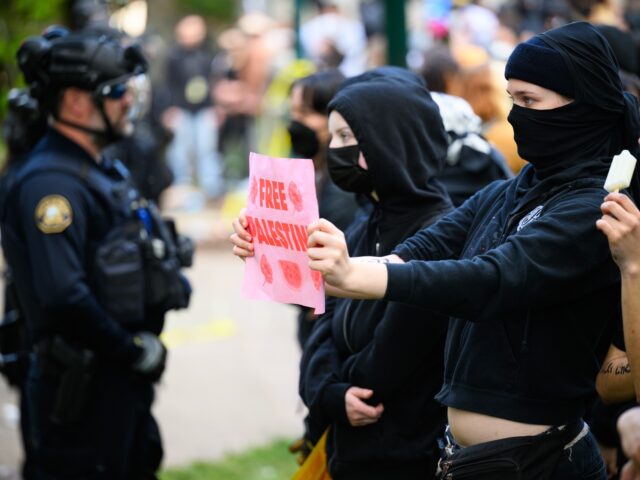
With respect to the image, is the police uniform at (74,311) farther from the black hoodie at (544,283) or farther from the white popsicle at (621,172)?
the white popsicle at (621,172)

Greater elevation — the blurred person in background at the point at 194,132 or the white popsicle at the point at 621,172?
the white popsicle at the point at 621,172

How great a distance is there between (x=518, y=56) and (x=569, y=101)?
188 mm

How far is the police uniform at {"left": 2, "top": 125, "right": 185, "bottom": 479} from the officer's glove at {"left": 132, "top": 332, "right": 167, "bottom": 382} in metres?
0.05

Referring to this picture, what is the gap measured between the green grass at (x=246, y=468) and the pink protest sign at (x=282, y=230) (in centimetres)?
315

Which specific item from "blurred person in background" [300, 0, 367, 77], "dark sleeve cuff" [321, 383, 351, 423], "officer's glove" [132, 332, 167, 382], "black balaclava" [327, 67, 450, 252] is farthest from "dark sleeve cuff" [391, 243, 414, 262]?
"blurred person in background" [300, 0, 367, 77]

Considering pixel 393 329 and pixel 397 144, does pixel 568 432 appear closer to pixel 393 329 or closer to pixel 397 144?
pixel 393 329

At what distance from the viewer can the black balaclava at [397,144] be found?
343cm

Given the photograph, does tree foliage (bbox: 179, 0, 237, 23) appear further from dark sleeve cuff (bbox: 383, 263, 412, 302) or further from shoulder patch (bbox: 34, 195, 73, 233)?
dark sleeve cuff (bbox: 383, 263, 412, 302)

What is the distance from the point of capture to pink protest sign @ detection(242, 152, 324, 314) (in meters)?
2.72

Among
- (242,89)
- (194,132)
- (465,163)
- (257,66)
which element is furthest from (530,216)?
(194,132)

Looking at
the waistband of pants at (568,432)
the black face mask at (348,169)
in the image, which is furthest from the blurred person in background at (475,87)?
the waistband of pants at (568,432)

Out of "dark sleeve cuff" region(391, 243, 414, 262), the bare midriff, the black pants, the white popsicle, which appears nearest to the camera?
the white popsicle

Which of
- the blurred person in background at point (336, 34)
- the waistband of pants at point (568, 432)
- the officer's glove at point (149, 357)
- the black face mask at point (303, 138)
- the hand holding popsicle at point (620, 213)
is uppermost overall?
the hand holding popsicle at point (620, 213)

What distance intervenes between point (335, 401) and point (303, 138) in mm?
1826
